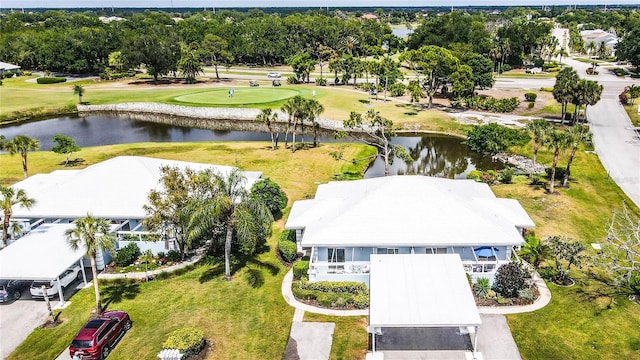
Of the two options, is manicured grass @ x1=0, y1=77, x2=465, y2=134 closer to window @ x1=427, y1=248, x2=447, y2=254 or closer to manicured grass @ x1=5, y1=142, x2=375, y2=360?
window @ x1=427, y1=248, x2=447, y2=254

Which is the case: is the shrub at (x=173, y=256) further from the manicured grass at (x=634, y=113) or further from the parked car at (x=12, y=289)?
the manicured grass at (x=634, y=113)

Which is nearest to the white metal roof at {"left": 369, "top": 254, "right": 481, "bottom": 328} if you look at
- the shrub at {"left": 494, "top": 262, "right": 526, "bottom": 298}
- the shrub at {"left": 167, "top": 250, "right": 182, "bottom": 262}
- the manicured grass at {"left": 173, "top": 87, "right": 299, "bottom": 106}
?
the shrub at {"left": 494, "top": 262, "right": 526, "bottom": 298}

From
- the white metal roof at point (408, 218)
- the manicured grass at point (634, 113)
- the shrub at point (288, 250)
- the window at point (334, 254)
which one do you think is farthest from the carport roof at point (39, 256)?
the manicured grass at point (634, 113)

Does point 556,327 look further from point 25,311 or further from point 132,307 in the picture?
point 25,311

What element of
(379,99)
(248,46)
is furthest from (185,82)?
(379,99)

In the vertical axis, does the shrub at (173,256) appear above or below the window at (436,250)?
below
